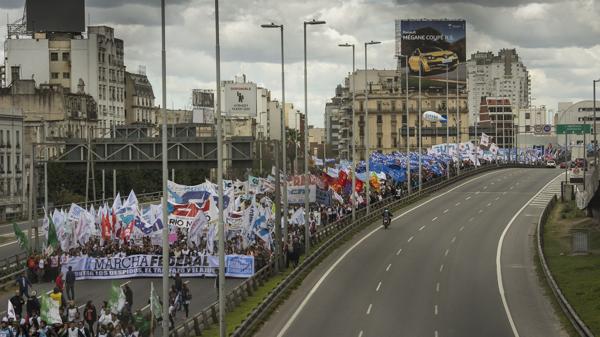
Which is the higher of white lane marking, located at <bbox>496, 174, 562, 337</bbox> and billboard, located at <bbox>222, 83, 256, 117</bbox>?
billboard, located at <bbox>222, 83, 256, 117</bbox>

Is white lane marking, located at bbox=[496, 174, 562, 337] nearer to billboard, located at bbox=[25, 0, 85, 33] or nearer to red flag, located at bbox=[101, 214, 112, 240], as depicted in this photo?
red flag, located at bbox=[101, 214, 112, 240]

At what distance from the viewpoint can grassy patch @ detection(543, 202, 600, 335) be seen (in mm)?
39312

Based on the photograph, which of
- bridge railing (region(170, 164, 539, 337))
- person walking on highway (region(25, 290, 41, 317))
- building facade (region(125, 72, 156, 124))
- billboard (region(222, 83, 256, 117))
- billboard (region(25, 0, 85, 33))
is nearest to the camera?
bridge railing (region(170, 164, 539, 337))

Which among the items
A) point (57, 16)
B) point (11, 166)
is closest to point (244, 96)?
point (57, 16)

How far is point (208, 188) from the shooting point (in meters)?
53.3

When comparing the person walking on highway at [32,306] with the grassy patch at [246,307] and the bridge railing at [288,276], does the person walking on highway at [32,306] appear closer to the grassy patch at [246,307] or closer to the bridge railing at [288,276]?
the bridge railing at [288,276]

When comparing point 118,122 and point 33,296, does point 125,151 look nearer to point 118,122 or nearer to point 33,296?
point 33,296

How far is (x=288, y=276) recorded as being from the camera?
44.6m

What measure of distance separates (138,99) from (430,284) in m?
118

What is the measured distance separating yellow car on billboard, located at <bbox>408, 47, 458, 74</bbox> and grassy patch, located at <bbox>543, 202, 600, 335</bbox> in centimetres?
9970

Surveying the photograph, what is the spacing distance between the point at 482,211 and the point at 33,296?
150 feet

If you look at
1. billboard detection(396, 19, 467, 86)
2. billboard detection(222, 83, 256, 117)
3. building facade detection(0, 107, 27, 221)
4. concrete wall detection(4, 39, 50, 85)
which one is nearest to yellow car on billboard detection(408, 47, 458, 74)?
billboard detection(396, 19, 467, 86)

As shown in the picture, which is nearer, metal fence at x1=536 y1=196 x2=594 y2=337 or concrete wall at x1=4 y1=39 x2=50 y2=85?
metal fence at x1=536 y1=196 x2=594 y2=337

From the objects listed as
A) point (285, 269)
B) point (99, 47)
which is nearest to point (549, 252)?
point (285, 269)
